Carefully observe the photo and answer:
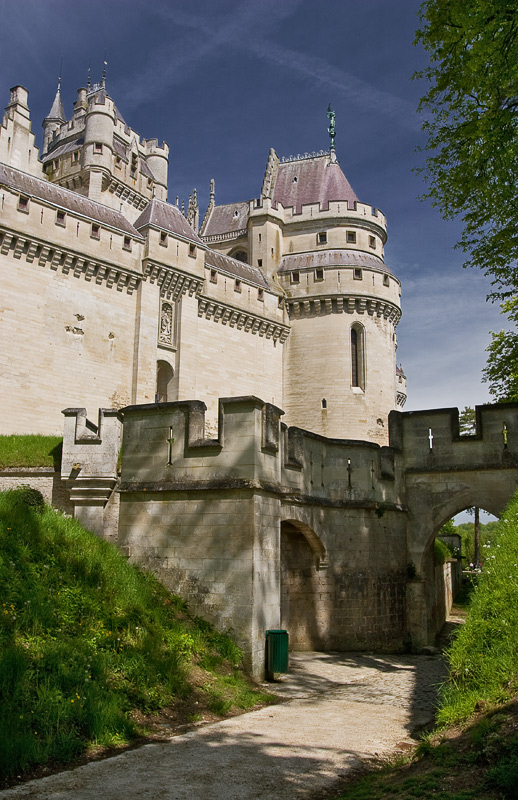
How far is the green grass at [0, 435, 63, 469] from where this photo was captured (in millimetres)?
14156

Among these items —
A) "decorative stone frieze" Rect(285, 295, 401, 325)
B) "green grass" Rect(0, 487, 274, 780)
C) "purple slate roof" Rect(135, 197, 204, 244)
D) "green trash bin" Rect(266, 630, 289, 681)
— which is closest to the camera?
→ "green grass" Rect(0, 487, 274, 780)

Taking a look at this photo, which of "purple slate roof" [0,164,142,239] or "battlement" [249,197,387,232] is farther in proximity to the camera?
"battlement" [249,197,387,232]

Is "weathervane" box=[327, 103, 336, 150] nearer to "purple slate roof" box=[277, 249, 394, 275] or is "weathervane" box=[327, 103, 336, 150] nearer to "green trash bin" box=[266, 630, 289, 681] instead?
"purple slate roof" box=[277, 249, 394, 275]

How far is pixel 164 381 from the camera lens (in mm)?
27891

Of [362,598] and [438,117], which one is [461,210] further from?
[362,598]

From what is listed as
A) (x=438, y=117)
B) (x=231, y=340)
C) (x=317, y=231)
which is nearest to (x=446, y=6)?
(x=438, y=117)

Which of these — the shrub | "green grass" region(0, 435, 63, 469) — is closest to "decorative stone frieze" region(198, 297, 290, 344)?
"green grass" region(0, 435, 63, 469)

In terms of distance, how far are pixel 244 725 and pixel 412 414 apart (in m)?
9.78

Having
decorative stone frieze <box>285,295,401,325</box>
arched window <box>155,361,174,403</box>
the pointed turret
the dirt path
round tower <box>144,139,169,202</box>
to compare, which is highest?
the pointed turret

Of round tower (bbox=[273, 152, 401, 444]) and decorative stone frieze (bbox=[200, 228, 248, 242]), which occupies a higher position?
decorative stone frieze (bbox=[200, 228, 248, 242])

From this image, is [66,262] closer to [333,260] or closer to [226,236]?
[333,260]

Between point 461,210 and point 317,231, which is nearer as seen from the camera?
point 461,210

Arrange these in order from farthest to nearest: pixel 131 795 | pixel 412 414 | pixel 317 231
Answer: pixel 317 231 < pixel 412 414 < pixel 131 795

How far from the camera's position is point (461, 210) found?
45.4 ft
